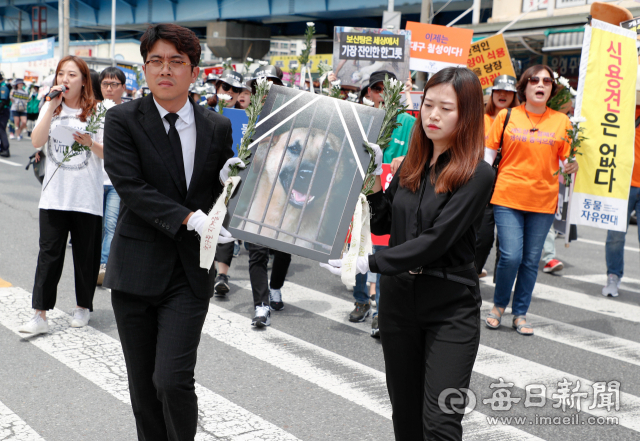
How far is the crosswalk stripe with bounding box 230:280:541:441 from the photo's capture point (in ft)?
12.5

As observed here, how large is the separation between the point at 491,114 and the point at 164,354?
5.75m

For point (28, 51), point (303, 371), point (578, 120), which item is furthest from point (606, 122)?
point (28, 51)

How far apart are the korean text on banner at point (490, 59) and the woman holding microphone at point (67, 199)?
21.9 feet

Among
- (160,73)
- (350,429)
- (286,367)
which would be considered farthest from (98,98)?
(350,429)

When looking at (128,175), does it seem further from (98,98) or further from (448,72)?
(98,98)

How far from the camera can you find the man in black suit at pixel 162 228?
272cm

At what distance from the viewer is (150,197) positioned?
2686 millimetres

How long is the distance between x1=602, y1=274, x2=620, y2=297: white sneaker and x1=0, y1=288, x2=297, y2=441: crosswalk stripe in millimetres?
4865

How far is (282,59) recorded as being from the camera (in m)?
33.8

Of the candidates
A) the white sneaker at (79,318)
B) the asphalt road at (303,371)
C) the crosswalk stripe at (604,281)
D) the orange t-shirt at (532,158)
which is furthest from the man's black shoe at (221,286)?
the crosswalk stripe at (604,281)

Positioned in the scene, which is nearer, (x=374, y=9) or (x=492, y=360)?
(x=492, y=360)

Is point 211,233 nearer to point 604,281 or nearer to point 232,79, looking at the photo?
point 232,79

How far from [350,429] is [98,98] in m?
3.71

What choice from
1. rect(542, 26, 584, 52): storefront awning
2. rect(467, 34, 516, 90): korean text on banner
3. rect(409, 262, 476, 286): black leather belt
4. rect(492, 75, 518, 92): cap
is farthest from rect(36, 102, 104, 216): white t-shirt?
rect(542, 26, 584, 52): storefront awning
